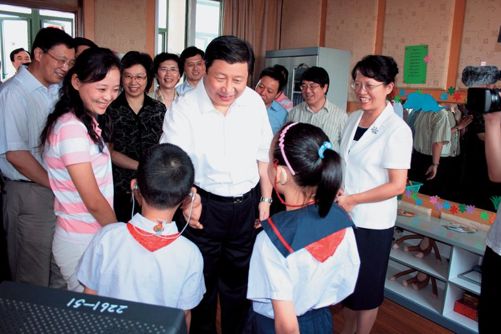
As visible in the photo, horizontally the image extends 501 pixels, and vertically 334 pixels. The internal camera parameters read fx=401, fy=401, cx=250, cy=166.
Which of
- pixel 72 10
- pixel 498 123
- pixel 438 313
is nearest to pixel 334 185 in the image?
pixel 498 123

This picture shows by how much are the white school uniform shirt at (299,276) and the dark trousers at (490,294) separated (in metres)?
0.57

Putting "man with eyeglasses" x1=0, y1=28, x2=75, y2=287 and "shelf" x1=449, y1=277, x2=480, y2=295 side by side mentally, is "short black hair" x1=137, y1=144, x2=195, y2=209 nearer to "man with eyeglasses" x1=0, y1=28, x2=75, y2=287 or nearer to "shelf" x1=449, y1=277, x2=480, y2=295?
"man with eyeglasses" x1=0, y1=28, x2=75, y2=287

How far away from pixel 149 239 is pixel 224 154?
25.5 inches

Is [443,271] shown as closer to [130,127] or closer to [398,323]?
[398,323]

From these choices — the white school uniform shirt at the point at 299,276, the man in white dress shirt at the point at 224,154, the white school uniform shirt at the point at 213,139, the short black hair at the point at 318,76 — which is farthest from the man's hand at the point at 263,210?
the short black hair at the point at 318,76

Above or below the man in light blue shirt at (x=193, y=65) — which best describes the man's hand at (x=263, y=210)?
below

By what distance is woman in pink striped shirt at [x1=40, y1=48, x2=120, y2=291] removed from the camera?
1373 mm

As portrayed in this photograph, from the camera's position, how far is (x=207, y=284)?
1871mm

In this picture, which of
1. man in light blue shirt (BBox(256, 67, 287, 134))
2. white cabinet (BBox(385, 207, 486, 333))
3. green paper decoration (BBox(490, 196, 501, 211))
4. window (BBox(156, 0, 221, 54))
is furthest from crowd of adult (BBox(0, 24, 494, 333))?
window (BBox(156, 0, 221, 54))

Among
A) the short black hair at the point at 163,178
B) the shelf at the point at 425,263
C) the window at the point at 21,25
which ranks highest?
the window at the point at 21,25

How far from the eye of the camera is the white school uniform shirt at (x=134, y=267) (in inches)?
45.2

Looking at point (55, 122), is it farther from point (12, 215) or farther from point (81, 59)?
point (12, 215)

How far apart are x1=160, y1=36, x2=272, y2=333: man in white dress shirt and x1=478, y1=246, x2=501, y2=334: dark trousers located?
2.98 ft

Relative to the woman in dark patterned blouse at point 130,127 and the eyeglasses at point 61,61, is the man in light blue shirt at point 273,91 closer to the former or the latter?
the woman in dark patterned blouse at point 130,127
